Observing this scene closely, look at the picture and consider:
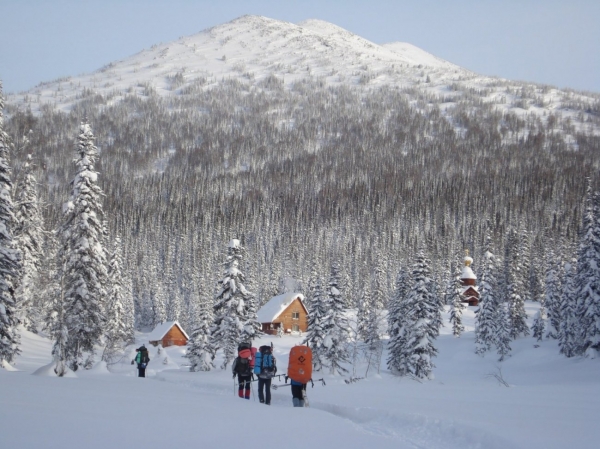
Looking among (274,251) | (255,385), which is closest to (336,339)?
(255,385)

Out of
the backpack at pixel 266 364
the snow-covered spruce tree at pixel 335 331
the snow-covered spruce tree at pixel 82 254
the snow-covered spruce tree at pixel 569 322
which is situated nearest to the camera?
the backpack at pixel 266 364

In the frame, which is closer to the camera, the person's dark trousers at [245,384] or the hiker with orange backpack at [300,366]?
the hiker with orange backpack at [300,366]

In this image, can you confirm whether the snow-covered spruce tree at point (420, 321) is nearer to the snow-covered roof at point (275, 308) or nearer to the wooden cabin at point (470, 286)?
the snow-covered roof at point (275, 308)

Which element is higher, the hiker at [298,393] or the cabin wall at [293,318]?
the hiker at [298,393]

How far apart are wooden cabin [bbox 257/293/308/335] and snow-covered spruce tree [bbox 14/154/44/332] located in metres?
33.3

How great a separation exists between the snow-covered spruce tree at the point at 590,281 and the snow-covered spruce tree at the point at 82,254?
28.7 m

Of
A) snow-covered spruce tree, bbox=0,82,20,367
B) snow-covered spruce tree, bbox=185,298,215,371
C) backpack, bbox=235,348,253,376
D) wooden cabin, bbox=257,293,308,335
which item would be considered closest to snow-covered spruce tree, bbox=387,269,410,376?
snow-covered spruce tree, bbox=185,298,215,371

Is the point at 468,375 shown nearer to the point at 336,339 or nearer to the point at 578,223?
the point at 336,339

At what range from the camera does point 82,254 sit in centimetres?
2456

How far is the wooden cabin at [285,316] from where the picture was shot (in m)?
69.6

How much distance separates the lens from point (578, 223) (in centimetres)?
13562

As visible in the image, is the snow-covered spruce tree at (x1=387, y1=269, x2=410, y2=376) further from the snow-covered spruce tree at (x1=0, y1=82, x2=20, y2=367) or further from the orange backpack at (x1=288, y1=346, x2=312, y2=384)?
the snow-covered spruce tree at (x1=0, y1=82, x2=20, y2=367)

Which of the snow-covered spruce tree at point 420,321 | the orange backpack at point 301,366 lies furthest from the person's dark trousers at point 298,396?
the snow-covered spruce tree at point 420,321

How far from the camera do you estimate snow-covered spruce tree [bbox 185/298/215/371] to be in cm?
3516
